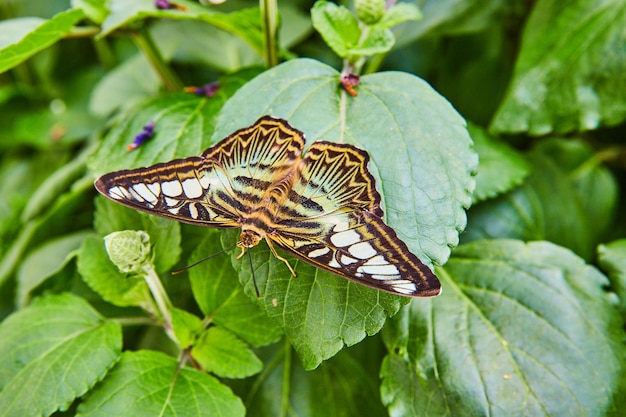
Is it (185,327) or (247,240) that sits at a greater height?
(247,240)

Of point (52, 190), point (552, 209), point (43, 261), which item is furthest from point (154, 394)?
point (552, 209)

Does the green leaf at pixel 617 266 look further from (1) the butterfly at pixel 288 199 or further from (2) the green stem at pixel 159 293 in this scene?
(2) the green stem at pixel 159 293

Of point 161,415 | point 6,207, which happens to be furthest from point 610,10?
point 6,207

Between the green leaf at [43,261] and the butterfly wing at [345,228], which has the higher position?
the butterfly wing at [345,228]

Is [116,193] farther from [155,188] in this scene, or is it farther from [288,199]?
[288,199]

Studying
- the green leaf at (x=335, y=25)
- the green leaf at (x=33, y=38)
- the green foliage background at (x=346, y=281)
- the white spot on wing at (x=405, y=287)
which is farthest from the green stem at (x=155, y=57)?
the white spot on wing at (x=405, y=287)

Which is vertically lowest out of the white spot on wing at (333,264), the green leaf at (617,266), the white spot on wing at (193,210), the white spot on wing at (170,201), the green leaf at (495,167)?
the green leaf at (617,266)

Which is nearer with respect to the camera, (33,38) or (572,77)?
(33,38)
